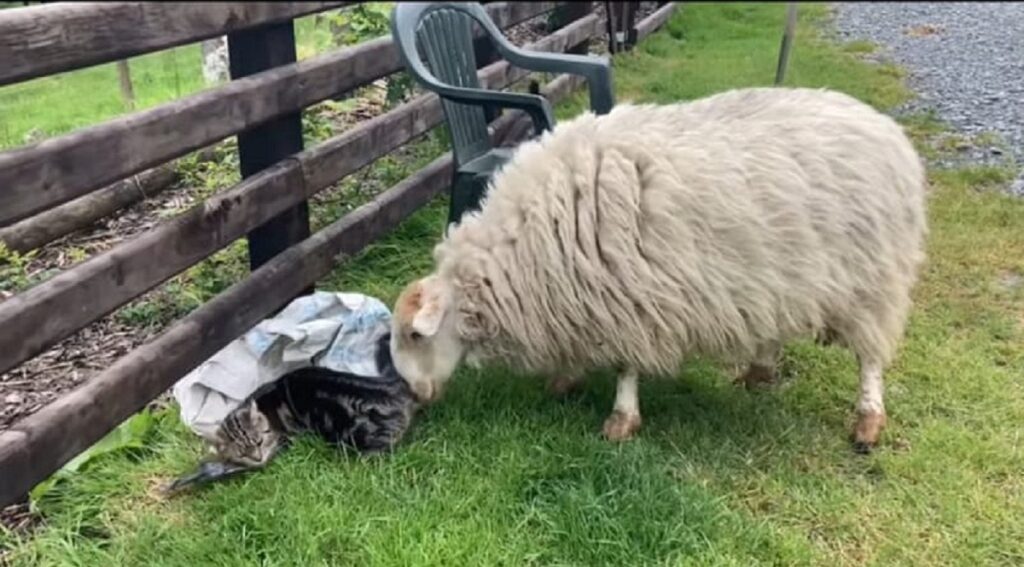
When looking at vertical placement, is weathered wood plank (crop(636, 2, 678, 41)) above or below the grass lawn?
above

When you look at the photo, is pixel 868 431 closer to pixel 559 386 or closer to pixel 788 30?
pixel 559 386

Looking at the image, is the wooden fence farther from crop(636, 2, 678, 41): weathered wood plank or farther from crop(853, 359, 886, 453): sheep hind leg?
crop(636, 2, 678, 41): weathered wood plank

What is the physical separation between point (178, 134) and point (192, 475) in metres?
1.02

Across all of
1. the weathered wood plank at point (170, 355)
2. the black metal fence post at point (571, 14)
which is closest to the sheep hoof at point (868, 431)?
the weathered wood plank at point (170, 355)

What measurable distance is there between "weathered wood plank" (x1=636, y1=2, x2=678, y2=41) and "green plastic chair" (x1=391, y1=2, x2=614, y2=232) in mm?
5584

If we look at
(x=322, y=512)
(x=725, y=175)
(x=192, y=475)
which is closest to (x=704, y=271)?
(x=725, y=175)

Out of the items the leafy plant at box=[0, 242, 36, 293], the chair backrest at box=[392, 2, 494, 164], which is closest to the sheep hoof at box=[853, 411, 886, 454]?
the chair backrest at box=[392, 2, 494, 164]

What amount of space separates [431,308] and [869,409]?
143 cm

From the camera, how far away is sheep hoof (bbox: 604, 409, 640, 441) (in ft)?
10.3

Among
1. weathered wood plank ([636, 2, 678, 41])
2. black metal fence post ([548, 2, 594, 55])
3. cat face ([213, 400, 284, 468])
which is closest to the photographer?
cat face ([213, 400, 284, 468])

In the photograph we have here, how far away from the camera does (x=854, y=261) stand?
300cm

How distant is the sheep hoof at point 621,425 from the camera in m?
3.14

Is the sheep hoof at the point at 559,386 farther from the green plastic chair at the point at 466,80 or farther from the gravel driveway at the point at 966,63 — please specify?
the gravel driveway at the point at 966,63

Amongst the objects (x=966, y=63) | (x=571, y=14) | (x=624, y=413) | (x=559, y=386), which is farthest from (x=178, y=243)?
(x=571, y=14)
